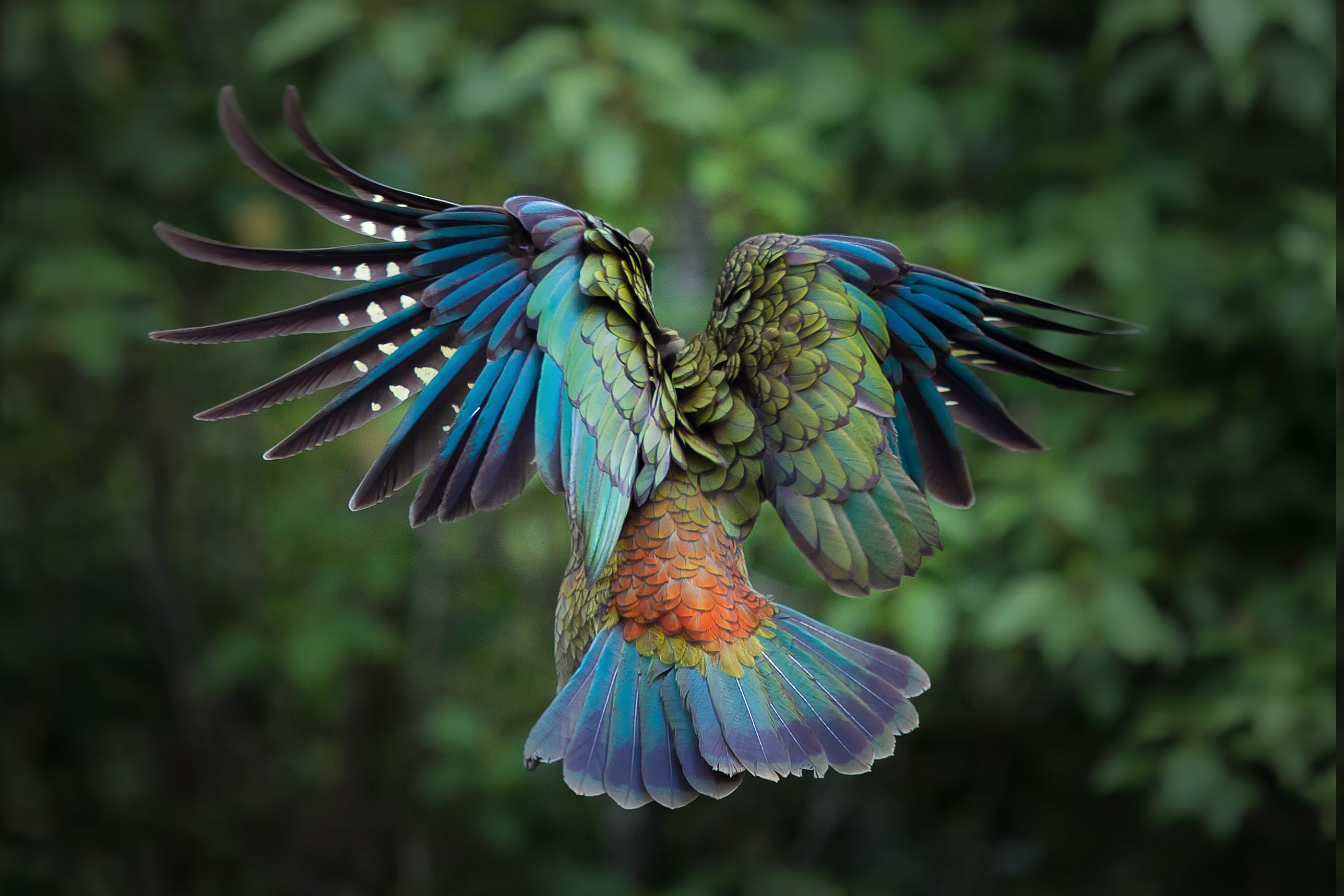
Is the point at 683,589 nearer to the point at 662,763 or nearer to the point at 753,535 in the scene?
the point at 662,763

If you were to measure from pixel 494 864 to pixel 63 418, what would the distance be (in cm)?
201

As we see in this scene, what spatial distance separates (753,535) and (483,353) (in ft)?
5.03

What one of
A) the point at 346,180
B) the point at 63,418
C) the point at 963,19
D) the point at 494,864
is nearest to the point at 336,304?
the point at 346,180

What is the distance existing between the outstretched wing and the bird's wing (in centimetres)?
11

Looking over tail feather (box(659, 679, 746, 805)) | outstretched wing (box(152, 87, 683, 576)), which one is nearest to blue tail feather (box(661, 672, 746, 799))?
tail feather (box(659, 679, 746, 805))

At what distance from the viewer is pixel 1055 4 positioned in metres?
3.43

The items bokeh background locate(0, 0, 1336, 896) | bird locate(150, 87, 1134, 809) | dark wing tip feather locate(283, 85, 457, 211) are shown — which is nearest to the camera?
dark wing tip feather locate(283, 85, 457, 211)

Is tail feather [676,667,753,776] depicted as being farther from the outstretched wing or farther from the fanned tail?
the outstretched wing

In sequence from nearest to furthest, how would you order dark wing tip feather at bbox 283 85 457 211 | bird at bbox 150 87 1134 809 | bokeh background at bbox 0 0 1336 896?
dark wing tip feather at bbox 283 85 457 211
bird at bbox 150 87 1134 809
bokeh background at bbox 0 0 1336 896

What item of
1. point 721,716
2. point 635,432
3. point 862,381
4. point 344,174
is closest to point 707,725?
point 721,716

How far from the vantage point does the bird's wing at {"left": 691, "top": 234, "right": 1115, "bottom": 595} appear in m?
1.19

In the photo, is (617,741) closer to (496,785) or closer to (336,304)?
(336,304)

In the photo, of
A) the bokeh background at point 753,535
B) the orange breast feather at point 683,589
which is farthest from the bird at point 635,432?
the bokeh background at point 753,535

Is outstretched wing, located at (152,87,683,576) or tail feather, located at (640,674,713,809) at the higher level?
outstretched wing, located at (152,87,683,576)
